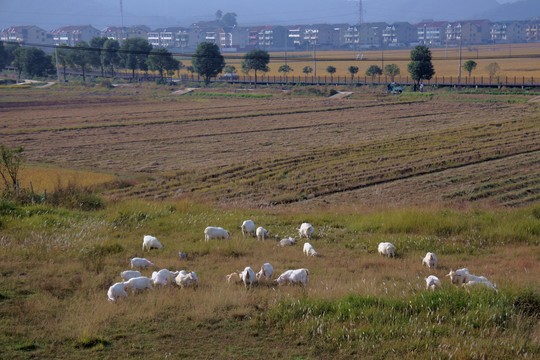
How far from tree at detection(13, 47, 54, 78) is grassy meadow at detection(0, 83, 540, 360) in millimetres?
91537

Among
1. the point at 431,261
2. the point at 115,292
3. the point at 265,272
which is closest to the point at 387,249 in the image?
the point at 431,261

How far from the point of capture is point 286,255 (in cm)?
1098

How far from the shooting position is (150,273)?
9703 mm

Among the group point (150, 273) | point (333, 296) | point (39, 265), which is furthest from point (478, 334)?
point (39, 265)

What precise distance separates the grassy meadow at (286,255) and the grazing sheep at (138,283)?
0.13m

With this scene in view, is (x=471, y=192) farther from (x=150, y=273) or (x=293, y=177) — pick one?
(x=150, y=273)

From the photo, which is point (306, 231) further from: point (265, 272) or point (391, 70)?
point (391, 70)

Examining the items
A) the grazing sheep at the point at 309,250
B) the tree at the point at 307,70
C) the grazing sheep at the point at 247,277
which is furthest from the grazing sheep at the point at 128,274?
the tree at the point at 307,70

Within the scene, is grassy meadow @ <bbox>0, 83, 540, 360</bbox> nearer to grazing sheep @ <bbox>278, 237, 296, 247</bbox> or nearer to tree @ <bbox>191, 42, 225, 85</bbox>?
grazing sheep @ <bbox>278, 237, 296, 247</bbox>

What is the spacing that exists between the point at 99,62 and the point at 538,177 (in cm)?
11066

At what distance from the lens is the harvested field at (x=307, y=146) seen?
23.2 m

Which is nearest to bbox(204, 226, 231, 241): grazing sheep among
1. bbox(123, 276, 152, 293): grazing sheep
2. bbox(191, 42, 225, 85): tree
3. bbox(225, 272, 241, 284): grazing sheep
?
bbox(225, 272, 241, 284): grazing sheep

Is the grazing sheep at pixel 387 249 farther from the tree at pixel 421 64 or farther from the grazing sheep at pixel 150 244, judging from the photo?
the tree at pixel 421 64

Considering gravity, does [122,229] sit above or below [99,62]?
below
